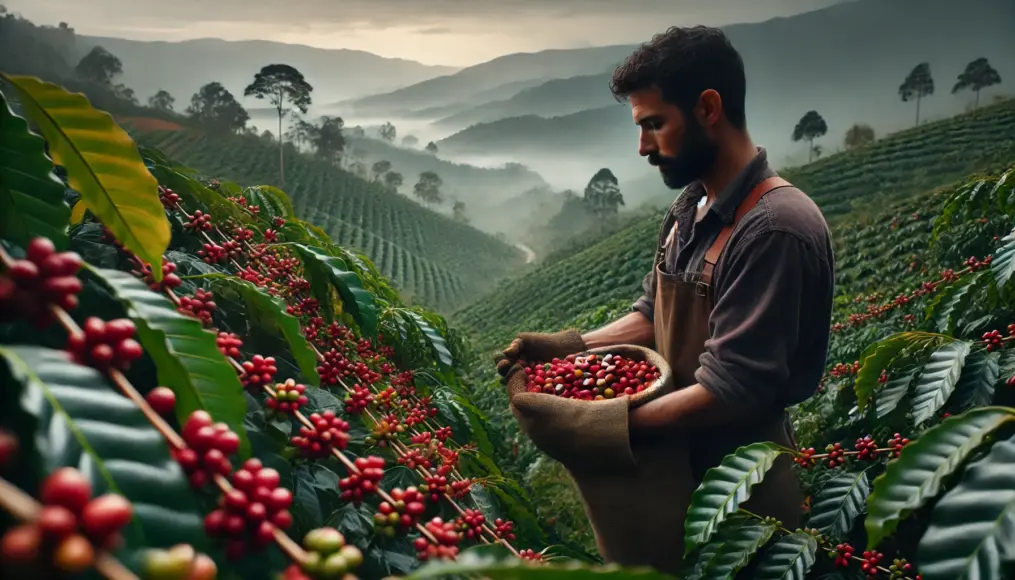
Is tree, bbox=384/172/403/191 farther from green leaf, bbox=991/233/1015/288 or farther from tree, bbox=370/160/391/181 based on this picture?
green leaf, bbox=991/233/1015/288

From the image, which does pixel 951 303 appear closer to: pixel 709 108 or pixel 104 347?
pixel 709 108

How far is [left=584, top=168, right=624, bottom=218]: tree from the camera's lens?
2567cm

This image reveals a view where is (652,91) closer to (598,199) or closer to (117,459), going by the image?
(117,459)

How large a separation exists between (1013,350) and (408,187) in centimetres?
2685

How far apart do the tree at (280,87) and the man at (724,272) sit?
9.97 m

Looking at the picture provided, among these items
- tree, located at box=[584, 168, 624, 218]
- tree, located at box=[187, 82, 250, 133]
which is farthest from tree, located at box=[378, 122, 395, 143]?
tree, located at box=[187, 82, 250, 133]

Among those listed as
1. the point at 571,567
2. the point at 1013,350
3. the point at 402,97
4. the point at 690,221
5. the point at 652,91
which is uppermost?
the point at 402,97

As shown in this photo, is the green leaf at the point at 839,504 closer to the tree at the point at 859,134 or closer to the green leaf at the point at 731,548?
the green leaf at the point at 731,548

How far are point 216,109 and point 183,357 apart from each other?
12.3m

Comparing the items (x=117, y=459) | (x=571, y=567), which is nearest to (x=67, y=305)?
(x=117, y=459)

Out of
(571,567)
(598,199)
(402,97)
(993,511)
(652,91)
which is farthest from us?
(598,199)

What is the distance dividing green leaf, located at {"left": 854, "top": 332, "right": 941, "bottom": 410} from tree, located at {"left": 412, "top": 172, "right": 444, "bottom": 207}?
25074mm

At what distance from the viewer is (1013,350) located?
1223 millimetres

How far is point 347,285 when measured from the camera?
40.2 inches
